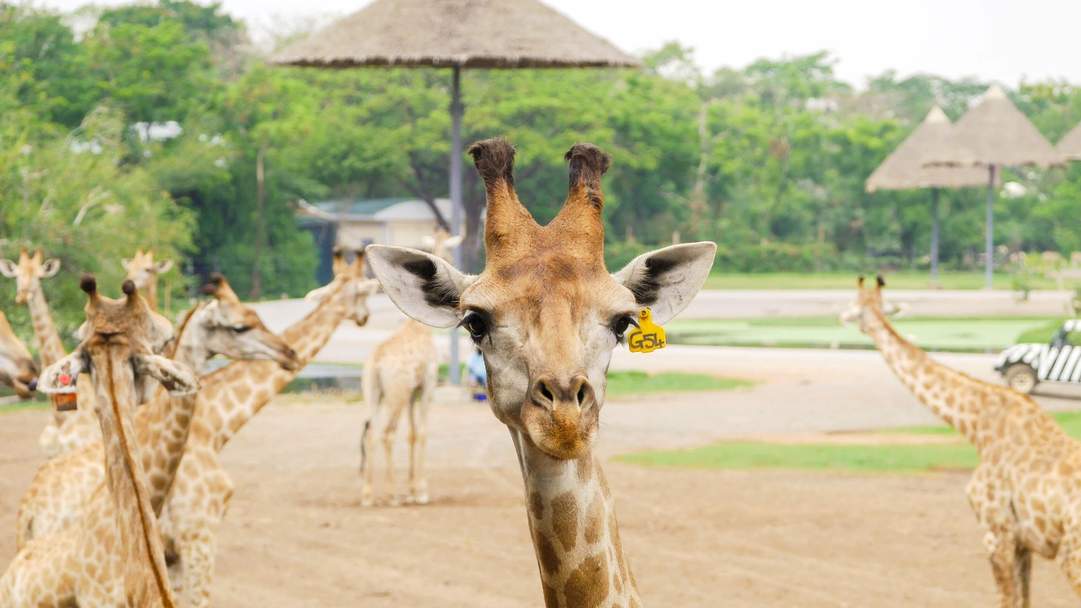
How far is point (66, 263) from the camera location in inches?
969

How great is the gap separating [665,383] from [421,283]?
20.0 meters

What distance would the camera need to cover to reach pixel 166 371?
5.40 metres

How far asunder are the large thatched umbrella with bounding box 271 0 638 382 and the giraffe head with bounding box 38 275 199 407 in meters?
16.9

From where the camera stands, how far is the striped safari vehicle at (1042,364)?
21156mm

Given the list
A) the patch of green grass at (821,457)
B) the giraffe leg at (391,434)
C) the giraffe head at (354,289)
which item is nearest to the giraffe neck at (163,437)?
the giraffe head at (354,289)

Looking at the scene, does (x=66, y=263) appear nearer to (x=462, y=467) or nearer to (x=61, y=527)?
(x=462, y=467)

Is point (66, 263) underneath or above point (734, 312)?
above

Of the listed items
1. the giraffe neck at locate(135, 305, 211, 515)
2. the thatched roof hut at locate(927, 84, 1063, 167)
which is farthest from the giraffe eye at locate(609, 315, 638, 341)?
the thatched roof hut at locate(927, 84, 1063, 167)

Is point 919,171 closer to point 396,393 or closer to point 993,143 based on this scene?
point 993,143

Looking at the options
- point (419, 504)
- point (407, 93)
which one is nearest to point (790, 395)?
point (419, 504)

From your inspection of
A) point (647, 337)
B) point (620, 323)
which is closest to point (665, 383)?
point (647, 337)

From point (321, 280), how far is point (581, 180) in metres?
54.1

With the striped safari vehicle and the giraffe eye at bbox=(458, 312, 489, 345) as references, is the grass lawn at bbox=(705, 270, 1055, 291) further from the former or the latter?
the giraffe eye at bbox=(458, 312, 489, 345)

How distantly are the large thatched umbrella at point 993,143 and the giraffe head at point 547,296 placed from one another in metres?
48.4
